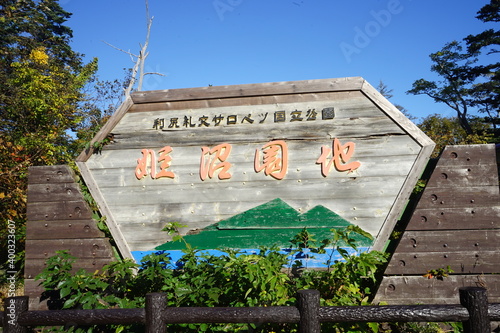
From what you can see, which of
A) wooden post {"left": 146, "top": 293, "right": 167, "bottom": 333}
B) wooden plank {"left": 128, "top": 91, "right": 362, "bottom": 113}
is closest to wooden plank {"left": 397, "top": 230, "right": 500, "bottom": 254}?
wooden plank {"left": 128, "top": 91, "right": 362, "bottom": 113}

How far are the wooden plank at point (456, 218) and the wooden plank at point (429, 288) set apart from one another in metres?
0.47

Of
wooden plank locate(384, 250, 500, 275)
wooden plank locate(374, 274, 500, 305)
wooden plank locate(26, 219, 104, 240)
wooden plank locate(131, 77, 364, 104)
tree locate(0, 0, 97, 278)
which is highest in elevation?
tree locate(0, 0, 97, 278)

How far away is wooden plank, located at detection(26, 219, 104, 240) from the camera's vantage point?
4.37m

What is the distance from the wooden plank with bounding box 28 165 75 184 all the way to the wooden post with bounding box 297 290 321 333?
3205mm

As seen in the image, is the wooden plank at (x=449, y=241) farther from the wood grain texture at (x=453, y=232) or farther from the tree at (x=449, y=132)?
the tree at (x=449, y=132)

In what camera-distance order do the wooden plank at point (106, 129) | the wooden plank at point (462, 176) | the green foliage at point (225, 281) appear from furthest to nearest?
the wooden plank at point (106, 129)
the wooden plank at point (462, 176)
the green foliage at point (225, 281)

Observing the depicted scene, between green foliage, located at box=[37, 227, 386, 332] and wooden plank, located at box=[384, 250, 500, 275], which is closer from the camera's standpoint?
green foliage, located at box=[37, 227, 386, 332]

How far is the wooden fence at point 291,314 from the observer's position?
239 cm

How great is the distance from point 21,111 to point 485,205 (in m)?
13.7

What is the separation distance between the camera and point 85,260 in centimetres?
431

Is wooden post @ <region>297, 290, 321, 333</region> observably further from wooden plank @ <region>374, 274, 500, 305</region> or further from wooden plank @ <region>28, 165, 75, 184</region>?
wooden plank @ <region>28, 165, 75, 184</region>

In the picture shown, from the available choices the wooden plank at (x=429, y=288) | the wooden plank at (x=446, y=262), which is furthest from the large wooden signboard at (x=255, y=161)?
the wooden plank at (x=429, y=288)

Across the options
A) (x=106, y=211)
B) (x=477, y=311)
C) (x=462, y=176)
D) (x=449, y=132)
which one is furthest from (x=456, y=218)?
(x=449, y=132)

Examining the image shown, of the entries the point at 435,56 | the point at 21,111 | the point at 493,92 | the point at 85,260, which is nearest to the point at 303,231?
the point at 85,260
